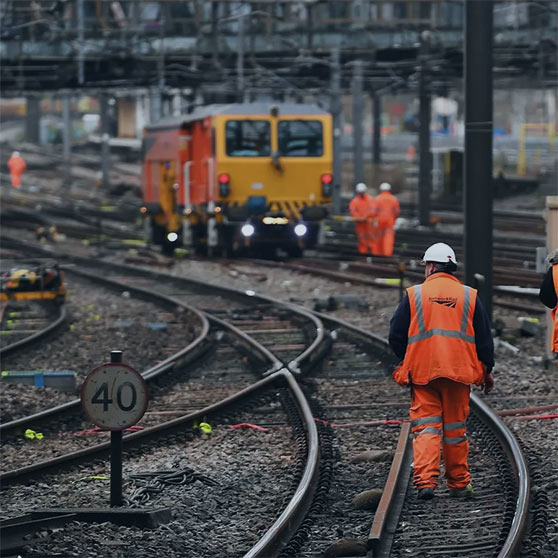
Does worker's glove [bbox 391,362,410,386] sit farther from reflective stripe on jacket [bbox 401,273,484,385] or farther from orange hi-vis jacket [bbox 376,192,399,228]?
orange hi-vis jacket [bbox 376,192,399,228]

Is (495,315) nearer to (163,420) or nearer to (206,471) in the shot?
(163,420)

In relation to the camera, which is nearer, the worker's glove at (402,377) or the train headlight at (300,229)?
the worker's glove at (402,377)

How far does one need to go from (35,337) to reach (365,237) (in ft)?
41.6

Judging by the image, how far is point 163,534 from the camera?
7.50 meters

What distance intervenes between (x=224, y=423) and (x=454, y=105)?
7297 centimetres

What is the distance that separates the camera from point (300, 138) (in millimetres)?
26625

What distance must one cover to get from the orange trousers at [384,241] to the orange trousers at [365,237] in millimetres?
243

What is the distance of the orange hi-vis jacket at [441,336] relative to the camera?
8141 millimetres

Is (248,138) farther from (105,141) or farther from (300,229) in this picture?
(105,141)

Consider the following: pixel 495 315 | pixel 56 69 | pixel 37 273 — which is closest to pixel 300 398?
pixel 495 315

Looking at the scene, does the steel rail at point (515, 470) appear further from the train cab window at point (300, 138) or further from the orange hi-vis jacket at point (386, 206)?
the train cab window at point (300, 138)

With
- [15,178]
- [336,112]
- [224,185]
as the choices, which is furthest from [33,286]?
[15,178]

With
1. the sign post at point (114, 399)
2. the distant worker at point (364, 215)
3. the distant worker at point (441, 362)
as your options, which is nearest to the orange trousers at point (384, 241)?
the distant worker at point (364, 215)

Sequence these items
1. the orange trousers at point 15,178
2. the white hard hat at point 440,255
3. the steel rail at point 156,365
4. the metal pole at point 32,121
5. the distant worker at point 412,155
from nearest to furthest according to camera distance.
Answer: the white hard hat at point 440,255 < the steel rail at point 156,365 < the orange trousers at point 15,178 < the distant worker at point 412,155 < the metal pole at point 32,121
